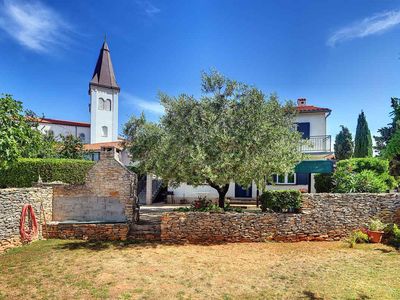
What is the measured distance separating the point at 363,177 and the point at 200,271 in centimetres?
1242

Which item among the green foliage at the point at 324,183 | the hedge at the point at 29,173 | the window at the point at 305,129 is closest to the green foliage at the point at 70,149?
the hedge at the point at 29,173

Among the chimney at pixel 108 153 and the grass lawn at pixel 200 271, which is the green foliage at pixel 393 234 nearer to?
the grass lawn at pixel 200 271

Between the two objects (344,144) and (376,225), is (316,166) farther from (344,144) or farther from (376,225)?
(344,144)

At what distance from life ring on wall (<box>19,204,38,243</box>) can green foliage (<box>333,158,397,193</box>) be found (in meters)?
17.9

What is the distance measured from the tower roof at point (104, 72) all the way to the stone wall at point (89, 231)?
51301mm

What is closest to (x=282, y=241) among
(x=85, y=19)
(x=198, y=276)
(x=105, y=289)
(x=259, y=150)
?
(x=259, y=150)

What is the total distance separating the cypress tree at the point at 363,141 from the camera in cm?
3834

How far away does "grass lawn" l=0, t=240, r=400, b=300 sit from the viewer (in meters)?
8.84

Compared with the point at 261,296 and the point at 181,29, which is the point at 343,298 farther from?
the point at 181,29

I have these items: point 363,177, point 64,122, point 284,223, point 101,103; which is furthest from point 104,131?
point 363,177

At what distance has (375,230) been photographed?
14367mm

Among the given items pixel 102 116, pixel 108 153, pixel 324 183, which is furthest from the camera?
pixel 102 116

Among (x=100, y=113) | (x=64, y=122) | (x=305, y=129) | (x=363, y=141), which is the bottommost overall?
(x=363, y=141)

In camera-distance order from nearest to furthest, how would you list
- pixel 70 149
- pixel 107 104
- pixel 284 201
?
pixel 284 201 → pixel 70 149 → pixel 107 104
